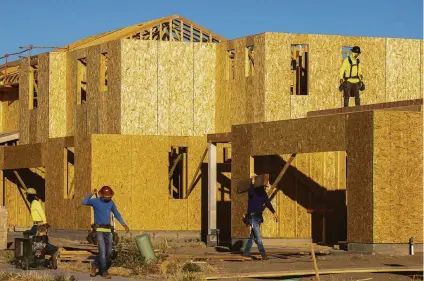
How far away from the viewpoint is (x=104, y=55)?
122ft

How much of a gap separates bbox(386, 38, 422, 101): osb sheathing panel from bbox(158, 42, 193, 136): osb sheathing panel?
6.47 metres

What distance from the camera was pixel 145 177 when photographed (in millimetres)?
33719

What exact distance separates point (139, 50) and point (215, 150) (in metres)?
6.08

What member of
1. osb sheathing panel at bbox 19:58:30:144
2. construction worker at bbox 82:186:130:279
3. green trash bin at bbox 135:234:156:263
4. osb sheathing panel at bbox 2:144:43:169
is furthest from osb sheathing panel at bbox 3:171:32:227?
construction worker at bbox 82:186:130:279

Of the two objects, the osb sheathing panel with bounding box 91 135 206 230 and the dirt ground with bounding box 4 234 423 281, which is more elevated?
the osb sheathing panel with bounding box 91 135 206 230

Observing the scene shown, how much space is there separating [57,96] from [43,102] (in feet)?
2.15

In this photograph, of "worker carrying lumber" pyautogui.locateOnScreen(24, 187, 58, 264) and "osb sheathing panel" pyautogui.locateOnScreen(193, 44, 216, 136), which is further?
"osb sheathing panel" pyautogui.locateOnScreen(193, 44, 216, 136)

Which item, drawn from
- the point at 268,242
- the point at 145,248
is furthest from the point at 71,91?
the point at 145,248

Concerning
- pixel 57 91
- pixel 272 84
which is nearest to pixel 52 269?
pixel 272 84

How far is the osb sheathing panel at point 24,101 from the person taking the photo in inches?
1620

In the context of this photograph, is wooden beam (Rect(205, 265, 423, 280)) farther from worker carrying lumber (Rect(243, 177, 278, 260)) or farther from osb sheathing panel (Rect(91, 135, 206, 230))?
osb sheathing panel (Rect(91, 135, 206, 230))

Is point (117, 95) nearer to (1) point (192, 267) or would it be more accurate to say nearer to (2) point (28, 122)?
(2) point (28, 122)

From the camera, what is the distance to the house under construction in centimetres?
2916

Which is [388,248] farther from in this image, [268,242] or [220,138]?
[220,138]
